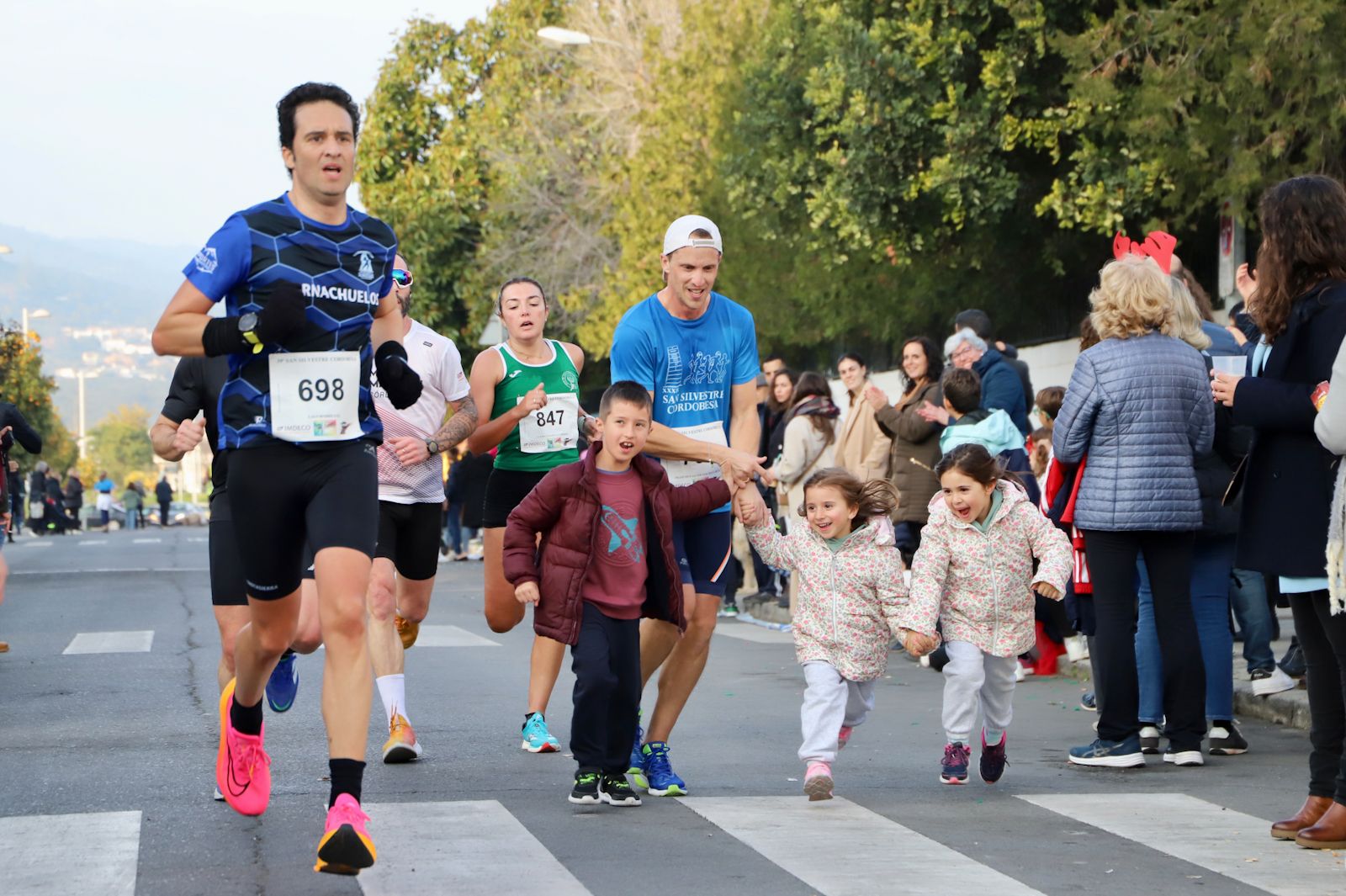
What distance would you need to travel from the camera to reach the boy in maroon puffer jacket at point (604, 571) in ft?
22.1

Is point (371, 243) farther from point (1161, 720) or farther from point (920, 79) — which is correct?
point (920, 79)

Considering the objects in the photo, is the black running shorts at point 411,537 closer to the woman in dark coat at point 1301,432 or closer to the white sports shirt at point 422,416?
the white sports shirt at point 422,416

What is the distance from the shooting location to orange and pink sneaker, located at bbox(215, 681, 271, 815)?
250 inches

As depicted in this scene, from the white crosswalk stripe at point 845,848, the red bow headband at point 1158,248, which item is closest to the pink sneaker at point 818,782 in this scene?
the white crosswalk stripe at point 845,848

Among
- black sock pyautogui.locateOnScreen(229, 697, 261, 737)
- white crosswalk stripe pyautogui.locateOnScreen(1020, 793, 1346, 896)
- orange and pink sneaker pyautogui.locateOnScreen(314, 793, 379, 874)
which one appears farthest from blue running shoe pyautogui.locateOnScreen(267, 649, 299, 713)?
white crosswalk stripe pyautogui.locateOnScreen(1020, 793, 1346, 896)

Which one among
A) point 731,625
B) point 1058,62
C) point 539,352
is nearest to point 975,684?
point 539,352

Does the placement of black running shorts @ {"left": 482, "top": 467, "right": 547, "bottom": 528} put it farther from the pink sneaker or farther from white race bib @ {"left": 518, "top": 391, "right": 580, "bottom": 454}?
the pink sneaker

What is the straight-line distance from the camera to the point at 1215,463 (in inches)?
324

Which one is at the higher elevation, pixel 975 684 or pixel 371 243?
pixel 371 243

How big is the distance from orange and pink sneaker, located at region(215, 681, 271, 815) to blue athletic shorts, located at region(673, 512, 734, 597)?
1692 mm

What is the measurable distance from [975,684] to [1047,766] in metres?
0.92

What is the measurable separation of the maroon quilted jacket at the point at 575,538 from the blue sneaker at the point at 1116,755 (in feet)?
6.73

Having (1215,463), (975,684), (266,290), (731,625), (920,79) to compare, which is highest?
(920,79)

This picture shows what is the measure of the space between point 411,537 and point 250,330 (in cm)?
287
